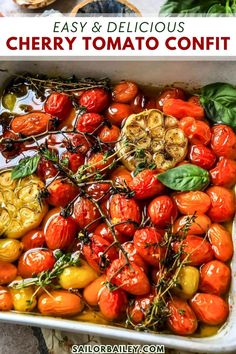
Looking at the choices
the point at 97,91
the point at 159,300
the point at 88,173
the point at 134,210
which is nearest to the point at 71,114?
the point at 97,91

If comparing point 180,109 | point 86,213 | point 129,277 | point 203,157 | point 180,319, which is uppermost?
point 180,109

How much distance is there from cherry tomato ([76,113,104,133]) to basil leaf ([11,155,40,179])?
0.16 meters

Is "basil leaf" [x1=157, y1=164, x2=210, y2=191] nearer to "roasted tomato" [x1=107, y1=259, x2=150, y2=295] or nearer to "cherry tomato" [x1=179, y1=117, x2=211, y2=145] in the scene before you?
"cherry tomato" [x1=179, y1=117, x2=211, y2=145]

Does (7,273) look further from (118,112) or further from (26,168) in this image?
(118,112)

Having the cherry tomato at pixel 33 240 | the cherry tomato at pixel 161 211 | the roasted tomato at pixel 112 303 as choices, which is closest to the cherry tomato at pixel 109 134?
the cherry tomato at pixel 161 211

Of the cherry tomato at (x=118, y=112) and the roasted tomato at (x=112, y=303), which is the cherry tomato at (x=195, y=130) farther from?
the roasted tomato at (x=112, y=303)

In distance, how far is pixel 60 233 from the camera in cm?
179

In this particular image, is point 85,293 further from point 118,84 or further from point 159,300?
point 118,84

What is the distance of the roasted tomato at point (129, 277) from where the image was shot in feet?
5.55

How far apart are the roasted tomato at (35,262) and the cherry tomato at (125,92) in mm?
533

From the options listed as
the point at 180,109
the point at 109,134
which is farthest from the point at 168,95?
the point at 109,134

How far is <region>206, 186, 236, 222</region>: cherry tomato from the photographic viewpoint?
1.82 meters

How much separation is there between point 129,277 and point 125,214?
19cm

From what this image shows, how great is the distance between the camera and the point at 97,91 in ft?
6.40
